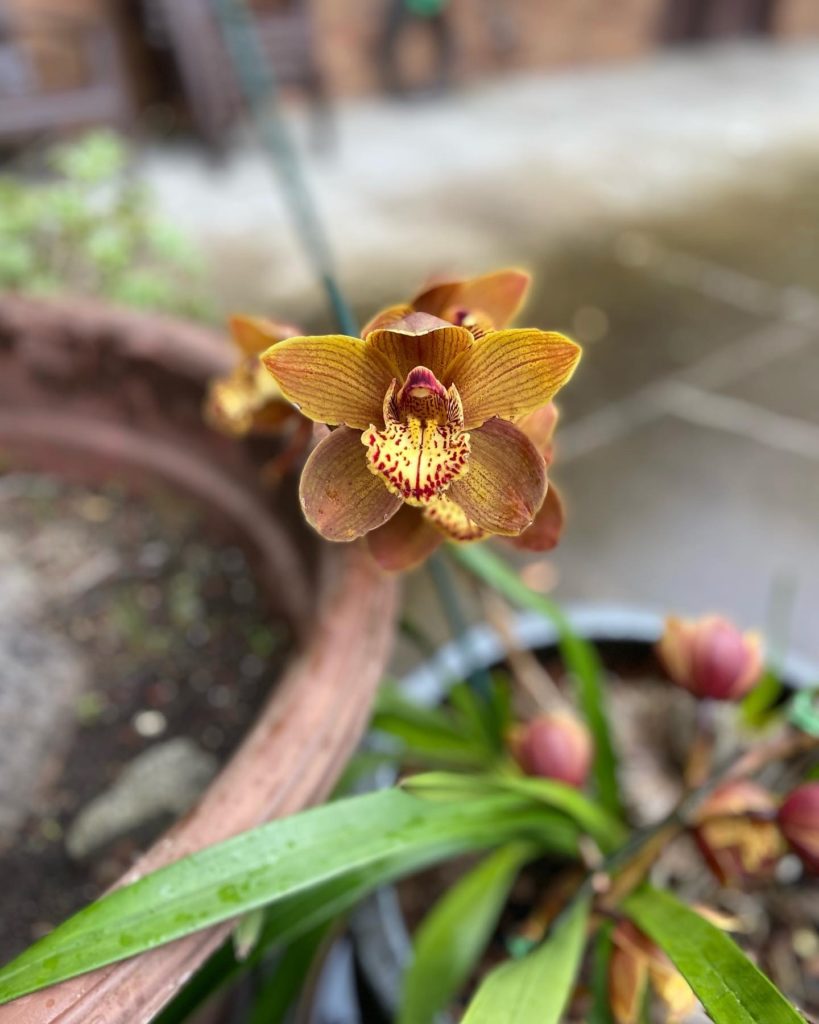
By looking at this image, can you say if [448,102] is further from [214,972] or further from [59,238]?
[214,972]

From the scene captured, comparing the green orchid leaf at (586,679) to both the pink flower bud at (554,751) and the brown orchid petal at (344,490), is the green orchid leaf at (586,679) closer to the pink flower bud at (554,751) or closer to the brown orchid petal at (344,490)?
the pink flower bud at (554,751)

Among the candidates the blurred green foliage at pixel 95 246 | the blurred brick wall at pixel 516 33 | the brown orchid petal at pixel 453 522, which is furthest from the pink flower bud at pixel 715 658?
the blurred brick wall at pixel 516 33

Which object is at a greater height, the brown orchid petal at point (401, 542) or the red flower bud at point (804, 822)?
the brown orchid petal at point (401, 542)

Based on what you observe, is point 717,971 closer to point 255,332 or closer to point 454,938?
point 454,938

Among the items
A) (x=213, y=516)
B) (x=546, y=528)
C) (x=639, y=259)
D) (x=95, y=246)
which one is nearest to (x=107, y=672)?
(x=213, y=516)

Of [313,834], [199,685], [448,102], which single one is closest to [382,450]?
[313,834]
